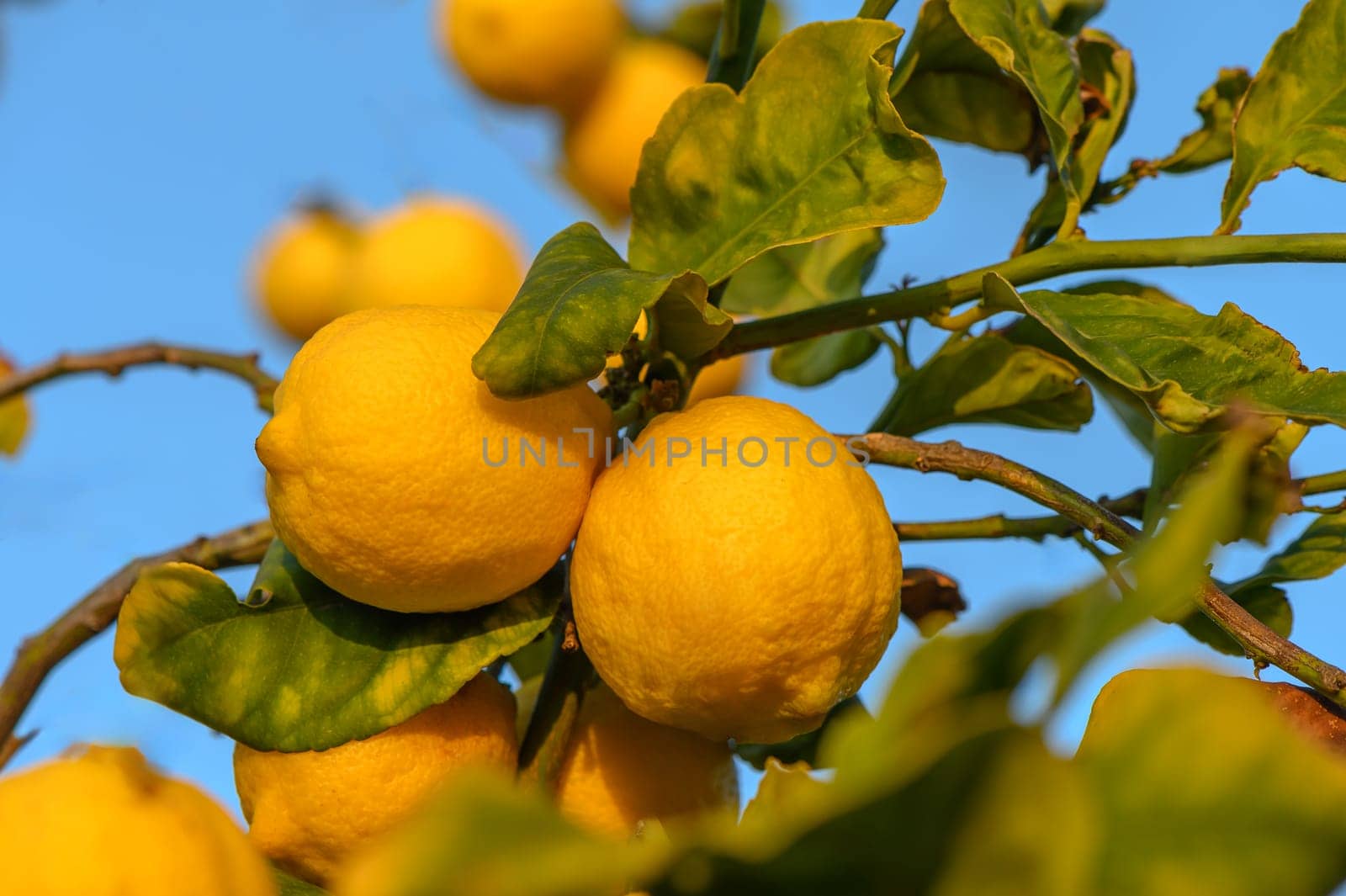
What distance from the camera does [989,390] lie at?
0.78m

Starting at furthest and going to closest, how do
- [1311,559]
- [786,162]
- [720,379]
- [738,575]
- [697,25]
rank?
[697,25], [720,379], [1311,559], [786,162], [738,575]

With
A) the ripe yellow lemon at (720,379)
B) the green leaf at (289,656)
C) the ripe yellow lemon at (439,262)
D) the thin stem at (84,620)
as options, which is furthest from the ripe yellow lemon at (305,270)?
the green leaf at (289,656)

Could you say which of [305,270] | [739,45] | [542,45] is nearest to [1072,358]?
[739,45]

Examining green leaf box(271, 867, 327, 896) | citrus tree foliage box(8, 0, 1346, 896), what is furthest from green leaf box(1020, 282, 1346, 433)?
green leaf box(271, 867, 327, 896)

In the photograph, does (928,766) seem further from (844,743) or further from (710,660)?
(710,660)

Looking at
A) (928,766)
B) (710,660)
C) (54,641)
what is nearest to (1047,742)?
(928,766)

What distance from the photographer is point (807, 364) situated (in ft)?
3.26

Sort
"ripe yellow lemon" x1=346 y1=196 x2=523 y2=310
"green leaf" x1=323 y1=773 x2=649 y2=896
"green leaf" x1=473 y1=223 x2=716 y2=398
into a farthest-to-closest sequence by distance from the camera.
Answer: "ripe yellow lemon" x1=346 y1=196 x2=523 y2=310 → "green leaf" x1=473 y1=223 x2=716 y2=398 → "green leaf" x1=323 y1=773 x2=649 y2=896

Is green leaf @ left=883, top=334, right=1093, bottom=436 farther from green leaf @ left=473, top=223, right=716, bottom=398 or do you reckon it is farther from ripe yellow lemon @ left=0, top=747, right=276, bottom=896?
ripe yellow lemon @ left=0, top=747, right=276, bottom=896

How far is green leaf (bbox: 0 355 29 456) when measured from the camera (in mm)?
1388

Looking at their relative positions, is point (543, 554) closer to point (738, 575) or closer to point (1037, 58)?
point (738, 575)

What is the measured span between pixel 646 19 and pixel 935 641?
1252 millimetres

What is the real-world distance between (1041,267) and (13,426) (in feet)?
3.93

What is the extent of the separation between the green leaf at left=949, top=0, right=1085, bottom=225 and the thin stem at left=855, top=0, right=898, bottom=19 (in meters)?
0.03
